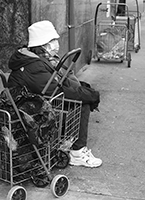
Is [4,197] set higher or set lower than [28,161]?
lower

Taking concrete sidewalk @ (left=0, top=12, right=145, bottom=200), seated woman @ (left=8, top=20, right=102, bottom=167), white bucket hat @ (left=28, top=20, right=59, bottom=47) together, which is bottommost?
concrete sidewalk @ (left=0, top=12, right=145, bottom=200)

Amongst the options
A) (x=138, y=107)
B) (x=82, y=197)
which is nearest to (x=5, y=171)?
(x=82, y=197)

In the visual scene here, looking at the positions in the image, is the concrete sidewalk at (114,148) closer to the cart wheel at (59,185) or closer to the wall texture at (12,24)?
the cart wheel at (59,185)

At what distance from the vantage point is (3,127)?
3.05 metres

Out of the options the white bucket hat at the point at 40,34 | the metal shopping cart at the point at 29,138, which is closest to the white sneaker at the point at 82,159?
the metal shopping cart at the point at 29,138

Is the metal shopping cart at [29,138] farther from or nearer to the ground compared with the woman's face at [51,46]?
nearer to the ground

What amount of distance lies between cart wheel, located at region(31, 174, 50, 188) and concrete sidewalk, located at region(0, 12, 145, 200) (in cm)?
4

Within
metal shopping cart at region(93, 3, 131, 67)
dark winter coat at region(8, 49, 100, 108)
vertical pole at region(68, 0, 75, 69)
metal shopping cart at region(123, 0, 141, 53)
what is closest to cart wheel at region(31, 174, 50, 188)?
dark winter coat at region(8, 49, 100, 108)

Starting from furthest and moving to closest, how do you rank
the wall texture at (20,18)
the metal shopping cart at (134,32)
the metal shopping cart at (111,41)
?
1. the metal shopping cart at (134,32)
2. the metal shopping cart at (111,41)
3. the wall texture at (20,18)

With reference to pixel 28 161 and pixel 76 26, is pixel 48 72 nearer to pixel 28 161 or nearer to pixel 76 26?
pixel 28 161

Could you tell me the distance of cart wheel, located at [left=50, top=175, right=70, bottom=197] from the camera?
3164 millimetres

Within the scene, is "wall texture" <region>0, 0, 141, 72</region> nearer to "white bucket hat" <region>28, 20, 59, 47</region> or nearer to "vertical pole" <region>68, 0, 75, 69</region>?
"vertical pole" <region>68, 0, 75, 69</region>

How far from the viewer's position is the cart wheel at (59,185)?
3.16 metres

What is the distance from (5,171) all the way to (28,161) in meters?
0.20
